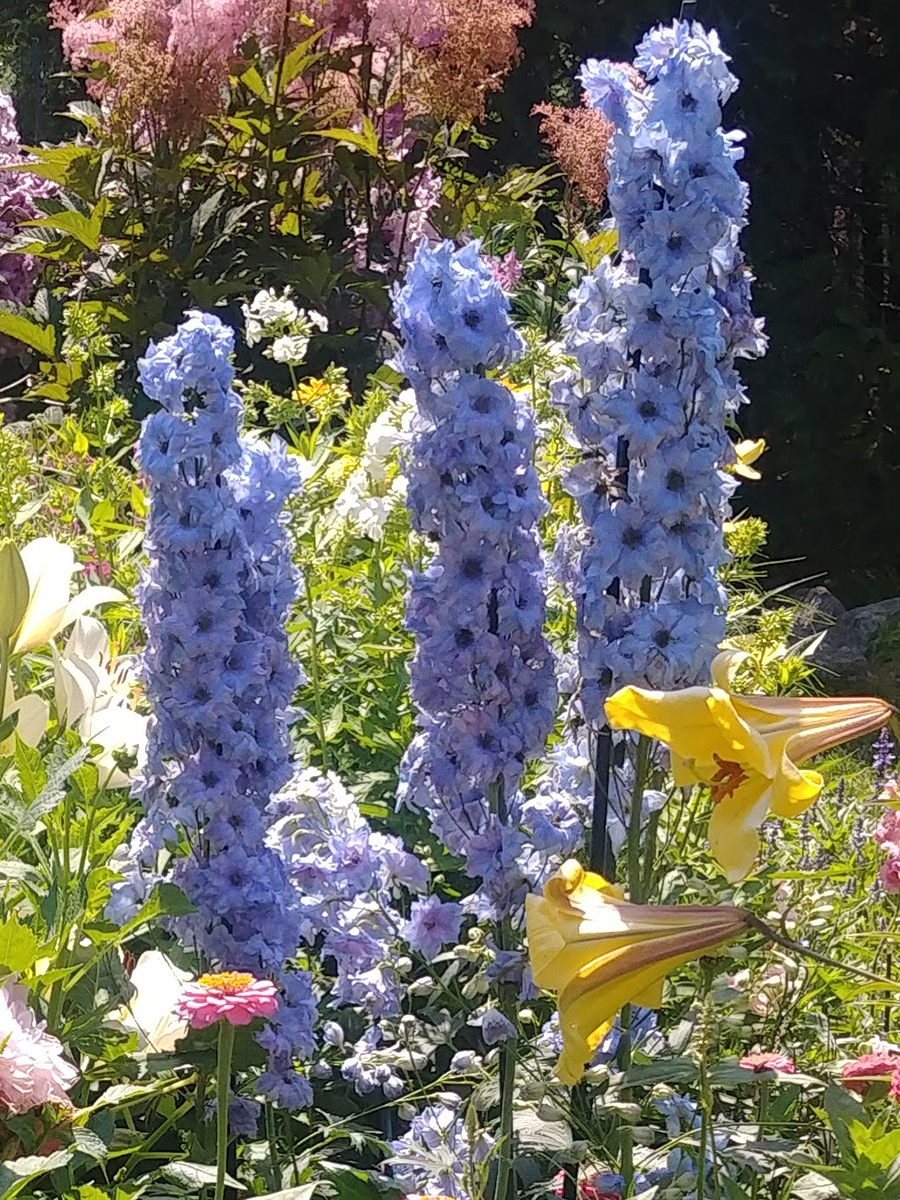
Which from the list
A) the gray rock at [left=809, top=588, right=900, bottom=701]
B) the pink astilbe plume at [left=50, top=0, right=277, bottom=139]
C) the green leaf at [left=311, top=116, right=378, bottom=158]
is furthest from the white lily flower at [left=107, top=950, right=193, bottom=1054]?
the gray rock at [left=809, top=588, right=900, bottom=701]

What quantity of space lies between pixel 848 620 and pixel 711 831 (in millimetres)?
5367

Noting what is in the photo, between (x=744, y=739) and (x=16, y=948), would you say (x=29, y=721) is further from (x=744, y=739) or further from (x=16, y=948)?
(x=744, y=739)

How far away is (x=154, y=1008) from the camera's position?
1.56m

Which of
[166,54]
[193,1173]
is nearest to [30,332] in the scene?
[166,54]

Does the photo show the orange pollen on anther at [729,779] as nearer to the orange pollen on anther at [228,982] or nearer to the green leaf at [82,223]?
the orange pollen on anther at [228,982]

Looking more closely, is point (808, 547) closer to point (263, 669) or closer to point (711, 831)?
point (263, 669)

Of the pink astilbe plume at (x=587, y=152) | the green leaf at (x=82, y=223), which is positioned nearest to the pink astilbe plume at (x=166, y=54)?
the green leaf at (x=82, y=223)

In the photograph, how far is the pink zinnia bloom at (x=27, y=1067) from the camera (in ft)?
4.12

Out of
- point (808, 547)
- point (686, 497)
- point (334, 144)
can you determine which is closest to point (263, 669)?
point (686, 497)

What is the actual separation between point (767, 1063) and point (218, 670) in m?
0.72

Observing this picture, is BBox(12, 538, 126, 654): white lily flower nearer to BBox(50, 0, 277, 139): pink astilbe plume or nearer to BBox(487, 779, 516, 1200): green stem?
BBox(487, 779, 516, 1200): green stem

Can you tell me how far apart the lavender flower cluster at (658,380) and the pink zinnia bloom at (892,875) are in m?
0.56

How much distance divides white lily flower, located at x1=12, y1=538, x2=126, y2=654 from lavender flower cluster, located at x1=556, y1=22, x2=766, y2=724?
1.77ft

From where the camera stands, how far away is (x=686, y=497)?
59.8 inches
